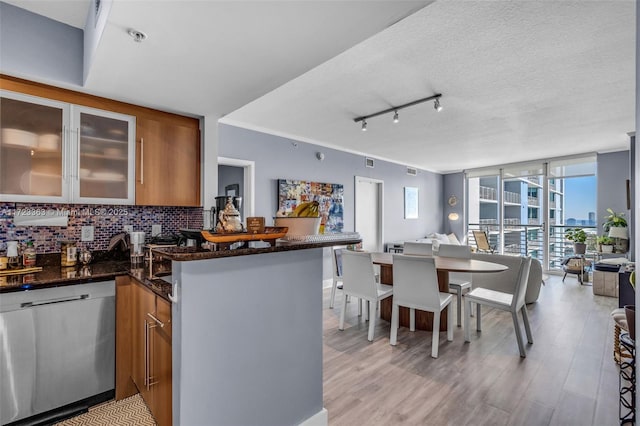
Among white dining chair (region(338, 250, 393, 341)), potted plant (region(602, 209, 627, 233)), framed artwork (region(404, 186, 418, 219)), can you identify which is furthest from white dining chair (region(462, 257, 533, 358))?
framed artwork (region(404, 186, 418, 219))

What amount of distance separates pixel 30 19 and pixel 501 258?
4.92m

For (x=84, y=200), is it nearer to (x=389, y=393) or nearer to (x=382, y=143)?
(x=389, y=393)

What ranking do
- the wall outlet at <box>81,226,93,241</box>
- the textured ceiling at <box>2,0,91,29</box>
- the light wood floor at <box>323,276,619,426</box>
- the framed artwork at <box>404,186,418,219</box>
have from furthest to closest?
the framed artwork at <box>404,186,418,219</box> → the wall outlet at <box>81,226,93,241</box> → the light wood floor at <box>323,276,619,426</box> → the textured ceiling at <box>2,0,91,29</box>

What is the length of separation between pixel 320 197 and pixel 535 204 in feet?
17.9

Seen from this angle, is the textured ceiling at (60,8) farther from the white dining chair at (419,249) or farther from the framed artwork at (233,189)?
the white dining chair at (419,249)

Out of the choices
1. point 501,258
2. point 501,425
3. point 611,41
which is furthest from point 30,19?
point 501,258

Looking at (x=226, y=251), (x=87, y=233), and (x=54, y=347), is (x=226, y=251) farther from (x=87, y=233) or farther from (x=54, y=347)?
(x=87, y=233)

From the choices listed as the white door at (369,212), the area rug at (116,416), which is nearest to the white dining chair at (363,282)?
the area rug at (116,416)

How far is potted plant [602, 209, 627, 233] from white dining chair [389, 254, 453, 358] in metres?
4.45

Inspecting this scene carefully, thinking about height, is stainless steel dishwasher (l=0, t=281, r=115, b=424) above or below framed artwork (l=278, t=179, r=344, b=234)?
below

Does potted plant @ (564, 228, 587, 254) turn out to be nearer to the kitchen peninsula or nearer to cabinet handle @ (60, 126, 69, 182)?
Result: the kitchen peninsula

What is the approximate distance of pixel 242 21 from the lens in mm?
1423

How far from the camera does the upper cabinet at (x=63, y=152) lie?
1.92m

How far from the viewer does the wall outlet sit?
2393 mm
